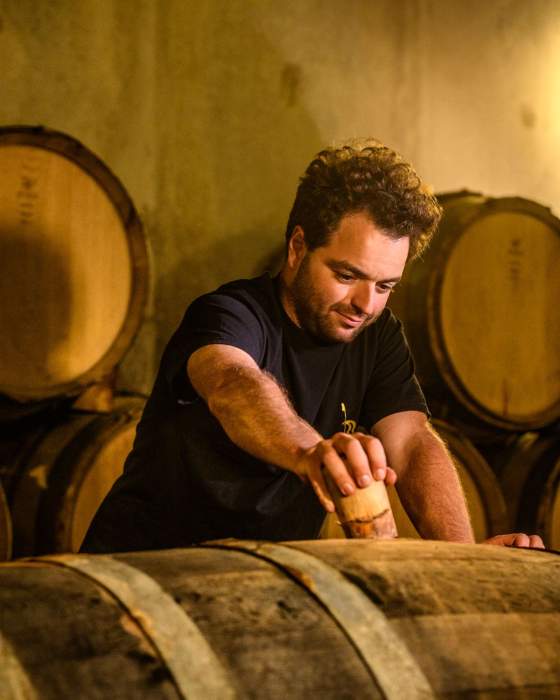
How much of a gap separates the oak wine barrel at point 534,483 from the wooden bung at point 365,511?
2424 millimetres

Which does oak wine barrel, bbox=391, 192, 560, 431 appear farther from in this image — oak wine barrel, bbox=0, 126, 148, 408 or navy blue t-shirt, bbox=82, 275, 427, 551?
navy blue t-shirt, bbox=82, 275, 427, 551

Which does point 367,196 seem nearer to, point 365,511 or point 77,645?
point 365,511

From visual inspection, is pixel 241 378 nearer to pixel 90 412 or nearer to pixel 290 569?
pixel 290 569

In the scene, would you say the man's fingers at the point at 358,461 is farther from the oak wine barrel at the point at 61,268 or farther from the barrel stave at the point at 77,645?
the oak wine barrel at the point at 61,268

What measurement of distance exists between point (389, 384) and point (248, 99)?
7.05 feet

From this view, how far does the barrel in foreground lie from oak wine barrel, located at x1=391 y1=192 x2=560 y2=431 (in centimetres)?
232

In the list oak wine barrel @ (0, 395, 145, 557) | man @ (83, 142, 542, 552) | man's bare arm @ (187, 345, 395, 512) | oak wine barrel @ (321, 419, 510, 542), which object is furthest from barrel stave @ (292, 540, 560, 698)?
oak wine barrel @ (321, 419, 510, 542)

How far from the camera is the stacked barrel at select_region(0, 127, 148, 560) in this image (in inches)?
125

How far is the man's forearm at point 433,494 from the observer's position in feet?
7.95

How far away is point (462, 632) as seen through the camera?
1423mm

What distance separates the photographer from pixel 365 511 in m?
1.65

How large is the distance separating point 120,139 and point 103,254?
35.4 inches

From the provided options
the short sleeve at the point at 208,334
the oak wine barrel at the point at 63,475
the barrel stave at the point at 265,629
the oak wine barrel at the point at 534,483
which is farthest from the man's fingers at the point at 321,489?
the oak wine barrel at the point at 534,483

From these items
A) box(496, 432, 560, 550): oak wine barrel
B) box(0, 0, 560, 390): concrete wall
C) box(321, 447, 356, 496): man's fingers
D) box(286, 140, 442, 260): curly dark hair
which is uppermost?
box(0, 0, 560, 390): concrete wall
